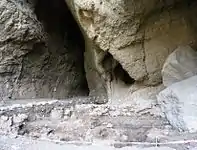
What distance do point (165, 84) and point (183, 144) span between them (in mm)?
776

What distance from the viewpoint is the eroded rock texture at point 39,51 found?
2736 mm

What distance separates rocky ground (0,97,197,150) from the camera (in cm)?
155

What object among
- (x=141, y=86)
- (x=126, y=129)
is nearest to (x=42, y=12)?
(x=141, y=86)

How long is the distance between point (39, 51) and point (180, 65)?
1.43 meters

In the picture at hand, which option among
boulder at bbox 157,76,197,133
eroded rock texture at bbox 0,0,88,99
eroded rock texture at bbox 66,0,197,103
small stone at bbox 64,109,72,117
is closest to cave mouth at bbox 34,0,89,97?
eroded rock texture at bbox 0,0,88,99

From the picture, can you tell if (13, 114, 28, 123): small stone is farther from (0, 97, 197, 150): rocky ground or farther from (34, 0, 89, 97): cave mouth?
(34, 0, 89, 97): cave mouth

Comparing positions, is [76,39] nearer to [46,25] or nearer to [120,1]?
[46,25]

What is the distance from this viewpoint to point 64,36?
339 cm

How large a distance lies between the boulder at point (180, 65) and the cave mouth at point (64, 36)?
134cm

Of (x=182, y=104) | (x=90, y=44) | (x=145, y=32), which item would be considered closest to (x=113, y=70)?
(x=90, y=44)

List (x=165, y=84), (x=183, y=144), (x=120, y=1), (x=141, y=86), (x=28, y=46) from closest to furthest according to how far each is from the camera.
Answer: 1. (x=183, y=144)
2. (x=120, y=1)
3. (x=165, y=84)
4. (x=141, y=86)
5. (x=28, y=46)

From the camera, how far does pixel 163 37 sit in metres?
2.23

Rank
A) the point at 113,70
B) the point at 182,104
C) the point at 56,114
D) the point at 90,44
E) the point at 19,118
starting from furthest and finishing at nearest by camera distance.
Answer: the point at 90,44
the point at 113,70
the point at 56,114
the point at 19,118
the point at 182,104

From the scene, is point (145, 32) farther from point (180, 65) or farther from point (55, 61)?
point (55, 61)
